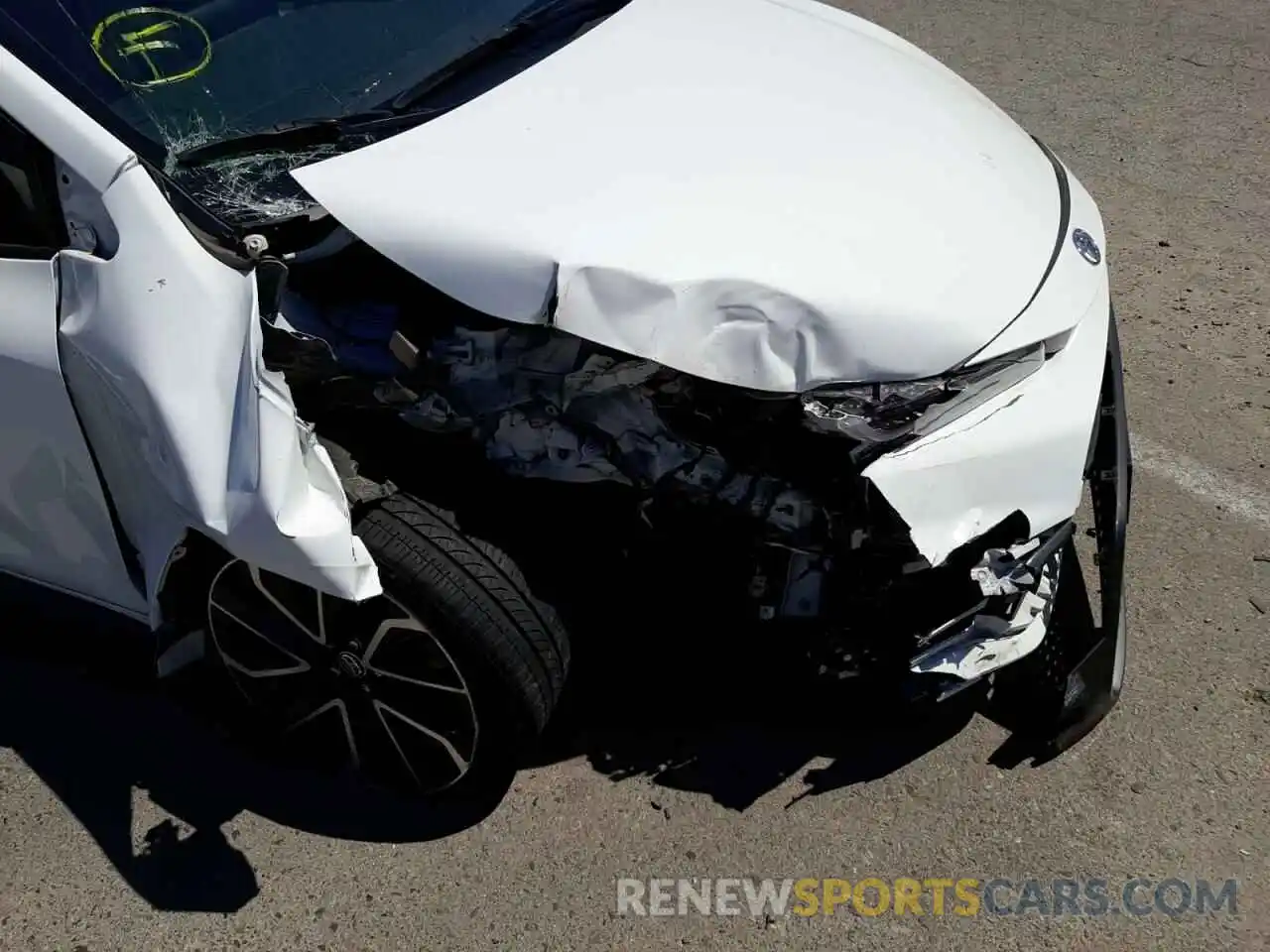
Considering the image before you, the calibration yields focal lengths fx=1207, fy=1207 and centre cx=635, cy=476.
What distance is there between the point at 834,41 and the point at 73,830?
8.81ft

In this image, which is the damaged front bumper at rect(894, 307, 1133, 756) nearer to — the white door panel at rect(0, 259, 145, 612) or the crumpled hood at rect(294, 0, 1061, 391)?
the crumpled hood at rect(294, 0, 1061, 391)

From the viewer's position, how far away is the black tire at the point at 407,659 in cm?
236

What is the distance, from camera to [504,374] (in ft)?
7.97

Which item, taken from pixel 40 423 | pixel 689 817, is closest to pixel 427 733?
pixel 689 817

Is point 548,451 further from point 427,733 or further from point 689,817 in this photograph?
point 689,817

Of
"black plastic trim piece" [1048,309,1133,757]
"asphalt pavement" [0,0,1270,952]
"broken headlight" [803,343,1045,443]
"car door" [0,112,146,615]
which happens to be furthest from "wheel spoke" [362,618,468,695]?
"black plastic trim piece" [1048,309,1133,757]

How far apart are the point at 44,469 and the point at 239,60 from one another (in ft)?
3.29

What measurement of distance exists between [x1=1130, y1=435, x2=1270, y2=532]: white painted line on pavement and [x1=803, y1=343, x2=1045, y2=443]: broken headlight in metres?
1.46

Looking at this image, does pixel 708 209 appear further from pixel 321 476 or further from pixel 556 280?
pixel 321 476

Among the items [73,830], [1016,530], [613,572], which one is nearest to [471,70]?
[613,572]

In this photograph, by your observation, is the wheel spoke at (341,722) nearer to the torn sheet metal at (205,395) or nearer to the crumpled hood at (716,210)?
the torn sheet metal at (205,395)

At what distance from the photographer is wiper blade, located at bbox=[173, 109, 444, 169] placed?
8.27 ft

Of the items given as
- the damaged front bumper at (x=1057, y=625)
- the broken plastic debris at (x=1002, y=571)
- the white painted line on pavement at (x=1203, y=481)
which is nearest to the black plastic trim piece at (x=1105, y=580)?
the damaged front bumper at (x=1057, y=625)

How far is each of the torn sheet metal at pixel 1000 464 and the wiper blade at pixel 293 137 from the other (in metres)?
1.28
